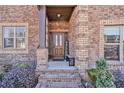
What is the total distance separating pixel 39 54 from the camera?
28.6ft

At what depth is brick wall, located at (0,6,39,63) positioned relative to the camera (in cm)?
1203

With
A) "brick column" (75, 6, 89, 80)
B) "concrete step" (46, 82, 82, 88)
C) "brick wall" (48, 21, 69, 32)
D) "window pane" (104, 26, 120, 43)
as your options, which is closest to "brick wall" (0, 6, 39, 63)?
"brick wall" (48, 21, 69, 32)

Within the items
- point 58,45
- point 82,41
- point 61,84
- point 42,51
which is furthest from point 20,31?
point 61,84

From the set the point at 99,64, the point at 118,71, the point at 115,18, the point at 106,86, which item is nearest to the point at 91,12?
the point at 115,18

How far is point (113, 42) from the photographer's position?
9.52 metres

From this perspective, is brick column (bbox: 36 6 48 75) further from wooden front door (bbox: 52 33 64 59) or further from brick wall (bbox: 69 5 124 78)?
wooden front door (bbox: 52 33 64 59)

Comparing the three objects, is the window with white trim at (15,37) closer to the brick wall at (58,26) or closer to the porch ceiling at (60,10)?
the porch ceiling at (60,10)

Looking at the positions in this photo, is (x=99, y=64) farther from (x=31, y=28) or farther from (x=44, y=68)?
(x=31, y=28)

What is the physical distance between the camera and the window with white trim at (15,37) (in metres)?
12.3

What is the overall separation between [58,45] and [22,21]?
382cm

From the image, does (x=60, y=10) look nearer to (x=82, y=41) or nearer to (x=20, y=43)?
(x=82, y=41)

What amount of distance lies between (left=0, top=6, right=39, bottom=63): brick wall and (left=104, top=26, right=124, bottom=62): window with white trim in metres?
4.55

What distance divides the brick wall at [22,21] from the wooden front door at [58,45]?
9.42ft

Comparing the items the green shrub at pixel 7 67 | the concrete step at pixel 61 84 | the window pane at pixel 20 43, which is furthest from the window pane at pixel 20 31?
the concrete step at pixel 61 84
